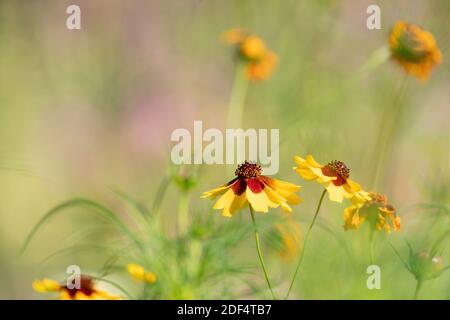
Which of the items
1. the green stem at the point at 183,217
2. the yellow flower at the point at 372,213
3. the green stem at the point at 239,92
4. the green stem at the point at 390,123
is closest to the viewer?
the yellow flower at the point at 372,213

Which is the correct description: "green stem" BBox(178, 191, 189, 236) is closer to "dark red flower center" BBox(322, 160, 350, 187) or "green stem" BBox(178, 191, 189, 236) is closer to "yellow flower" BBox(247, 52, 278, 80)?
"dark red flower center" BBox(322, 160, 350, 187)

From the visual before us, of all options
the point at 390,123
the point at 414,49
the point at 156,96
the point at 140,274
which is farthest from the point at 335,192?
the point at 156,96

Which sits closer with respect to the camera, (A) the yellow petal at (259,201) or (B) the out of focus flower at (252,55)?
(A) the yellow petal at (259,201)

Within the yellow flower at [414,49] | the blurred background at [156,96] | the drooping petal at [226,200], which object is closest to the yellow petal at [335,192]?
the drooping petal at [226,200]

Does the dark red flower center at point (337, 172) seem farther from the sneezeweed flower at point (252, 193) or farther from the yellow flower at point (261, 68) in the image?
the yellow flower at point (261, 68)

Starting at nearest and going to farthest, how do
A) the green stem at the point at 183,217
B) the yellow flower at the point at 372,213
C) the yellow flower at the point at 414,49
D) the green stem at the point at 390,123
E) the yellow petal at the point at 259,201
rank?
the yellow petal at the point at 259,201
the yellow flower at the point at 372,213
the green stem at the point at 183,217
the yellow flower at the point at 414,49
the green stem at the point at 390,123

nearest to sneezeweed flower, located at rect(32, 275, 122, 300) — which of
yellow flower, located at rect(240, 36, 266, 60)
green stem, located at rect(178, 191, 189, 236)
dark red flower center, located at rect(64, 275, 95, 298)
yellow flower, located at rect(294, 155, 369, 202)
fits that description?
dark red flower center, located at rect(64, 275, 95, 298)

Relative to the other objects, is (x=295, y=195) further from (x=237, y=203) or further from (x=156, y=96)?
(x=156, y=96)

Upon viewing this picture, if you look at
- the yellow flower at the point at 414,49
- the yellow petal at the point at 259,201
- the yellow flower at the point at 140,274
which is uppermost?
the yellow flower at the point at 414,49
